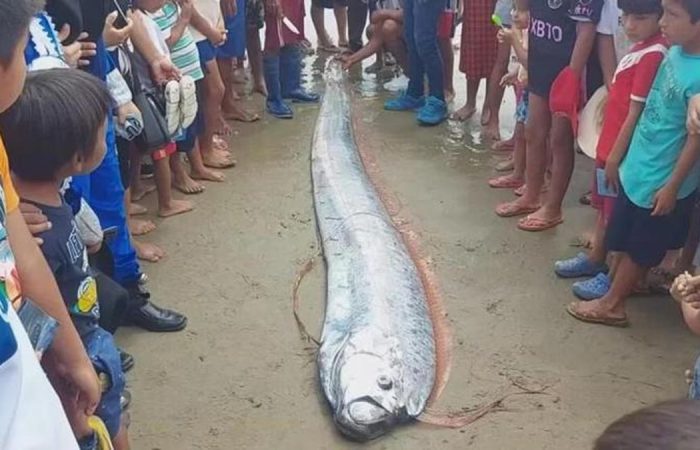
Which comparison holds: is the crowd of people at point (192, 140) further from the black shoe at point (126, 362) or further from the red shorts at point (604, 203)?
the black shoe at point (126, 362)

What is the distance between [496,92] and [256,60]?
2180 mm

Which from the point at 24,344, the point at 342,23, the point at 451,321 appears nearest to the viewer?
the point at 24,344

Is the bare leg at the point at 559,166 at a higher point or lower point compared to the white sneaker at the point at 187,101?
lower

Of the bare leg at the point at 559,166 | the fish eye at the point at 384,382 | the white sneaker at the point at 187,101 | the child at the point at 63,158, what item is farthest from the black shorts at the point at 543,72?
the child at the point at 63,158

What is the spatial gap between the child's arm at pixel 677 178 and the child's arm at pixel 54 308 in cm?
230

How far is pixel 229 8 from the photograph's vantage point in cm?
594

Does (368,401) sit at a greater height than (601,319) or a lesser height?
greater

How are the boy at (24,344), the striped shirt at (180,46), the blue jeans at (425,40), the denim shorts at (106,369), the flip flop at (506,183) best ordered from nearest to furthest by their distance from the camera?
the boy at (24,344) < the denim shorts at (106,369) < the striped shirt at (180,46) < the flip flop at (506,183) < the blue jeans at (425,40)

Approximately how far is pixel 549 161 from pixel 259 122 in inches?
93.4

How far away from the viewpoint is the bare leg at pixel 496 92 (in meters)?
5.93

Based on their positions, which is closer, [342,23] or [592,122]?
[592,122]

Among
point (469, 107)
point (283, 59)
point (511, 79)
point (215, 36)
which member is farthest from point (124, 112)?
point (469, 107)

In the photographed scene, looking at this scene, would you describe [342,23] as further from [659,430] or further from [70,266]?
[659,430]

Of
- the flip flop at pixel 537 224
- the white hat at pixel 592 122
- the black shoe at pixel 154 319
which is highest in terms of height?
the white hat at pixel 592 122
